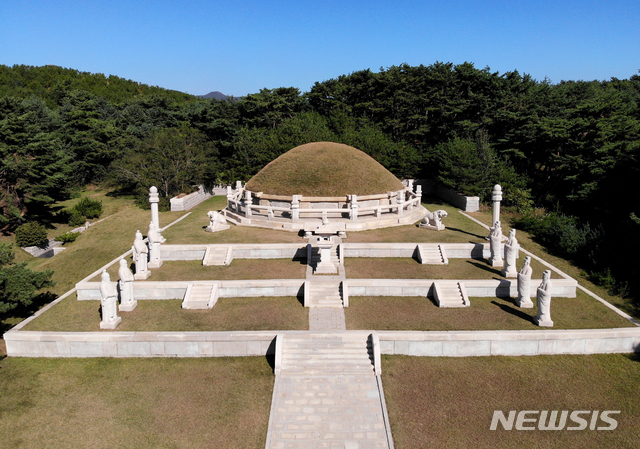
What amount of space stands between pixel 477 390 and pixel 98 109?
6519cm

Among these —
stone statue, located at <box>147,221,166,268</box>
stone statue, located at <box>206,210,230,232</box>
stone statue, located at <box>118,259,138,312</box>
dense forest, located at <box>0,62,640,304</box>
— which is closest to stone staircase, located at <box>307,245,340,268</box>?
stone statue, located at <box>147,221,166,268</box>

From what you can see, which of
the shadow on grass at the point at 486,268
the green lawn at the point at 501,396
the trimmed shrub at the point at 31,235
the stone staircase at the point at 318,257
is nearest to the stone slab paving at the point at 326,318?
the green lawn at the point at 501,396

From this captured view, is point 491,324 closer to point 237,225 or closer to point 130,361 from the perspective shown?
point 130,361

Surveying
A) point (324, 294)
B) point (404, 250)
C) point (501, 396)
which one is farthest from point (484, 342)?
point (404, 250)

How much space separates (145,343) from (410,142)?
146 feet

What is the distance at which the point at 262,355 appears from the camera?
14688 millimetres

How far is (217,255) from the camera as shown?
2230 centimetres

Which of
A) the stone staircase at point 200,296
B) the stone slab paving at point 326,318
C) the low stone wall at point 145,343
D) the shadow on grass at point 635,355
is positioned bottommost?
the shadow on grass at point 635,355

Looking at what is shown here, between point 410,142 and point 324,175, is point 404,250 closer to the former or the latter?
point 324,175

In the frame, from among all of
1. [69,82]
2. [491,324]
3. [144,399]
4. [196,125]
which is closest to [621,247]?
[491,324]

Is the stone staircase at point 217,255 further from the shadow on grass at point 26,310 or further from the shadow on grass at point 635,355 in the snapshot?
the shadow on grass at point 635,355

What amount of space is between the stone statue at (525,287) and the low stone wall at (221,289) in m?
9.33

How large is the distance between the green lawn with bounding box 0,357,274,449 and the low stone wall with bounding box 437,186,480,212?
25.9 m

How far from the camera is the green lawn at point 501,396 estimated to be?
10820 mm
